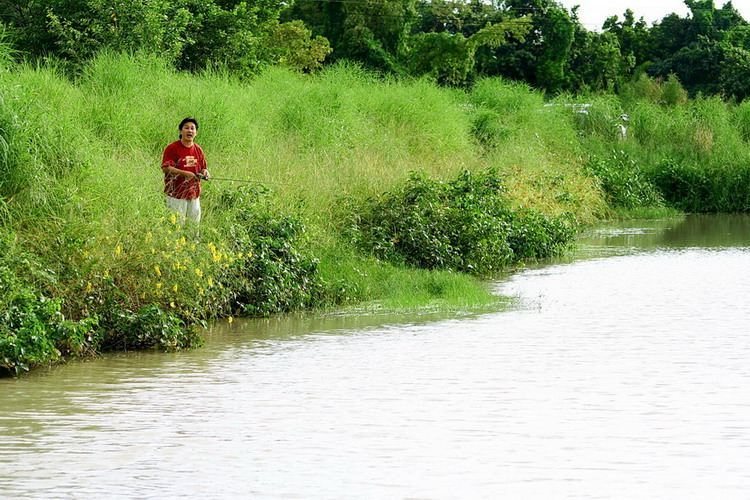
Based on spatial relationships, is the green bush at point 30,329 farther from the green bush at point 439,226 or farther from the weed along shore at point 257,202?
the green bush at point 439,226

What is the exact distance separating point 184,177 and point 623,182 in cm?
1849

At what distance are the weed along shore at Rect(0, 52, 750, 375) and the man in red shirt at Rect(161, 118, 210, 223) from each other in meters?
0.23

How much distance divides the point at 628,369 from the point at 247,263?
446cm

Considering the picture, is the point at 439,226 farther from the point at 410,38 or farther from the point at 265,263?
the point at 410,38

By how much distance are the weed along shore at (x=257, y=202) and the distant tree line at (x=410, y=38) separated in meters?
1.68

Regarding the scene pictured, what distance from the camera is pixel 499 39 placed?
146 feet

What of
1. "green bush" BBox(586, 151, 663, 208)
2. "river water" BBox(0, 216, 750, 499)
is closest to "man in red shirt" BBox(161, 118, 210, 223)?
"river water" BBox(0, 216, 750, 499)

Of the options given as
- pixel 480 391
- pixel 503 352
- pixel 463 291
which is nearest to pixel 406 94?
pixel 463 291

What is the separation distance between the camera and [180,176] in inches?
543

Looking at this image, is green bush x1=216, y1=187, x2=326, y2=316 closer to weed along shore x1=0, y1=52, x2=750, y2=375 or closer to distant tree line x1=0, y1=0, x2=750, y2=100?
weed along shore x1=0, y1=52, x2=750, y2=375

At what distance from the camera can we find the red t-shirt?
540 inches

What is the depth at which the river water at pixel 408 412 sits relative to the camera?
757 cm

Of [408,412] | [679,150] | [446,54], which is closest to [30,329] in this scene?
[408,412]

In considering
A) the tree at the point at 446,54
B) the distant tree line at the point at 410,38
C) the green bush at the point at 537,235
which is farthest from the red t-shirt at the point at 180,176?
the tree at the point at 446,54
